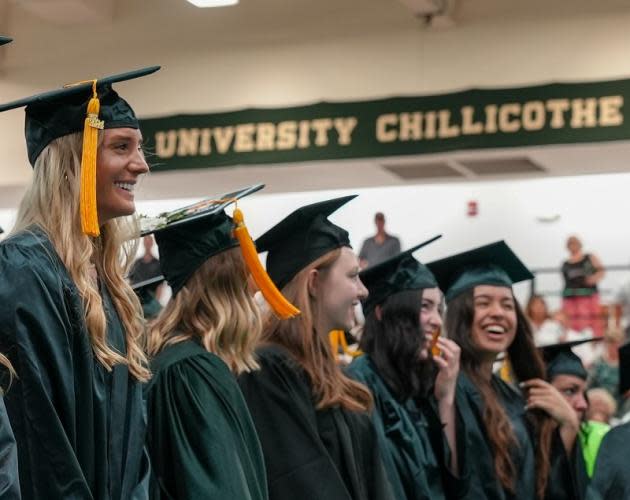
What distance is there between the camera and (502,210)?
14750 mm

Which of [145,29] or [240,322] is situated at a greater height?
[145,29]

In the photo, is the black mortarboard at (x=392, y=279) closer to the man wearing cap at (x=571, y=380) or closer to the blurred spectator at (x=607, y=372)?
the man wearing cap at (x=571, y=380)

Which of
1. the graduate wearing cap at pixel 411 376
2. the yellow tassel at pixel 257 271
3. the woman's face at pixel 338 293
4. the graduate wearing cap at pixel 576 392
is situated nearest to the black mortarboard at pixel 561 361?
the graduate wearing cap at pixel 576 392

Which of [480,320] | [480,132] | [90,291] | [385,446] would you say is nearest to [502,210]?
[480,132]

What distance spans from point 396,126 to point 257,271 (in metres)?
7.00

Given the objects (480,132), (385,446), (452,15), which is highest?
(452,15)

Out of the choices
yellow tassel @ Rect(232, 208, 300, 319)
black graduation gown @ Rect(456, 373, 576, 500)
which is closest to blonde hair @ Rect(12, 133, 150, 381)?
yellow tassel @ Rect(232, 208, 300, 319)

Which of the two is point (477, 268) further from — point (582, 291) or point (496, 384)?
point (582, 291)

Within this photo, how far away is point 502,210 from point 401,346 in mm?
9877

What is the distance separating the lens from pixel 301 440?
4.01 meters

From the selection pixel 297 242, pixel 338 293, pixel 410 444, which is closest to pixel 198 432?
pixel 338 293

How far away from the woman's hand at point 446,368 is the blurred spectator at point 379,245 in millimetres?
8217

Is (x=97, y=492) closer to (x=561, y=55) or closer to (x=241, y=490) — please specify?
(x=241, y=490)

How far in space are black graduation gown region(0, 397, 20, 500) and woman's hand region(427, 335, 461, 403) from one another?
10.4 feet
